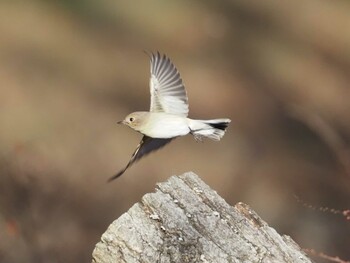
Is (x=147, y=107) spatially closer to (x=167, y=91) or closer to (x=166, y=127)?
(x=167, y=91)

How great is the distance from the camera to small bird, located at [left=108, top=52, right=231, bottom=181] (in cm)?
238

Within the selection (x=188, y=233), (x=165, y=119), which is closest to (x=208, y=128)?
(x=165, y=119)

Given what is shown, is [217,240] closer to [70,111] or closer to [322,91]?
[70,111]

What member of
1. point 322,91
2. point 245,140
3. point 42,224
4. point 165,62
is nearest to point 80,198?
point 42,224

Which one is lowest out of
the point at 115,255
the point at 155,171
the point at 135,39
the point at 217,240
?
the point at 115,255

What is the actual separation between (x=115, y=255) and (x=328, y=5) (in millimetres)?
4885

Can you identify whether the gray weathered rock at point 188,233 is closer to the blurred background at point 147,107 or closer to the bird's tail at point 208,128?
the bird's tail at point 208,128

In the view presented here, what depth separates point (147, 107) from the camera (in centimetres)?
498

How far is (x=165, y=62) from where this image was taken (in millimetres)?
2553

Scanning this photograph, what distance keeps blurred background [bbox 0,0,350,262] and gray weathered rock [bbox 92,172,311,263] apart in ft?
9.00

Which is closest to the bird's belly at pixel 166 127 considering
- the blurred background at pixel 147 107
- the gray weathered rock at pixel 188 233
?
the gray weathered rock at pixel 188 233

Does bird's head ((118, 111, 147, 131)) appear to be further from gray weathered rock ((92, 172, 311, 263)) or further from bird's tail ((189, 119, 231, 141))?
gray weathered rock ((92, 172, 311, 263))

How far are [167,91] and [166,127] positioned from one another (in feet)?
0.55

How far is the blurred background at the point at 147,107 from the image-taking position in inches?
184
